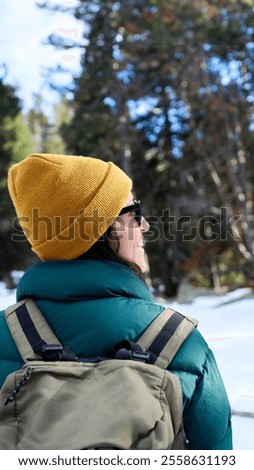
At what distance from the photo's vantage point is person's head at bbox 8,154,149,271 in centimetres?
163

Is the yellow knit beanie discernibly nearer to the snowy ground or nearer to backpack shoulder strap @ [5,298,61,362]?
backpack shoulder strap @ [5,298,61,362]

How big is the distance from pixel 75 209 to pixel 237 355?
4068 mm

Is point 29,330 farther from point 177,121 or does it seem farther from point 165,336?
point 177,121

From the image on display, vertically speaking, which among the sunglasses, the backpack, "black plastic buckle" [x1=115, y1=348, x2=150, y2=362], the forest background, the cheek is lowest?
the forest background

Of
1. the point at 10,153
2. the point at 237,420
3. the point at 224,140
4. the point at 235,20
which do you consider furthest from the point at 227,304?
the point at 10,153

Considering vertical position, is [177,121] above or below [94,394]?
below

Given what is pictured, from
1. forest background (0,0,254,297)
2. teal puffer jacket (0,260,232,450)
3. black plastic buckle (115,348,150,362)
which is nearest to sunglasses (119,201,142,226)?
teal puffer jacket (0,260,232,450)

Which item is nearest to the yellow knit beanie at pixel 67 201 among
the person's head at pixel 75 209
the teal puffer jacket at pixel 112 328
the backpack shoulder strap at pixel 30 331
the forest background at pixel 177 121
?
the person's head at pixel 75 209

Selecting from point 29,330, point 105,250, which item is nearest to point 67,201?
point 105,250

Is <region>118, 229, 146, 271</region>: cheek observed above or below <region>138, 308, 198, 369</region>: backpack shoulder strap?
above

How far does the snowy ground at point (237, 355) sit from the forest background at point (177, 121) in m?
7.61

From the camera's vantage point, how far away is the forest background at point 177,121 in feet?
53.9

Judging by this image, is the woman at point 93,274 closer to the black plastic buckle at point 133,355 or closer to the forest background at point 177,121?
the black plastic buckle at point 133,355

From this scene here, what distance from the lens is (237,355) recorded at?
17.4 feet
